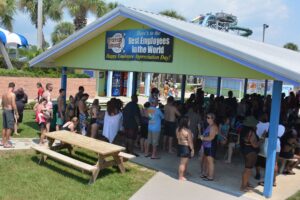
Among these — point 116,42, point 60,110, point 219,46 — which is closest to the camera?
point 219,46

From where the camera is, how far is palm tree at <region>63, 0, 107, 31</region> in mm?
28344

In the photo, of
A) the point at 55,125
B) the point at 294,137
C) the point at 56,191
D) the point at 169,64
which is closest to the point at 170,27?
the point at 169,64

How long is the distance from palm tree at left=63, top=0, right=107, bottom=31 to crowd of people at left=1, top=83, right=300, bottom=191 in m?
16.4

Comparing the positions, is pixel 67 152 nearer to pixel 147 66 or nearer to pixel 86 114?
pixel 86 114

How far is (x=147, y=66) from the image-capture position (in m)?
10.5

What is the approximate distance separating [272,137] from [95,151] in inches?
145

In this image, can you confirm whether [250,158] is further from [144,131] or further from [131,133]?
[144,131]

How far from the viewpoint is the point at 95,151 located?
8234 mm

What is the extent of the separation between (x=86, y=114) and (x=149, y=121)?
2473 mm

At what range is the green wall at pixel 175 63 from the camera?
29.0 feet

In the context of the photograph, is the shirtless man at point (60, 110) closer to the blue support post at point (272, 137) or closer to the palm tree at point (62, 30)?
the blue support post at point (272, 137)

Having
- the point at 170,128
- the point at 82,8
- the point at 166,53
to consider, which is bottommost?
the point at 170,128

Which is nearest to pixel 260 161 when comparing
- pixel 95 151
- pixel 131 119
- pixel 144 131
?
pixel 144 131

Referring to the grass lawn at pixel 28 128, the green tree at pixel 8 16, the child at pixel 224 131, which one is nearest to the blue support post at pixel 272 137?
the child at pixel 224 131
